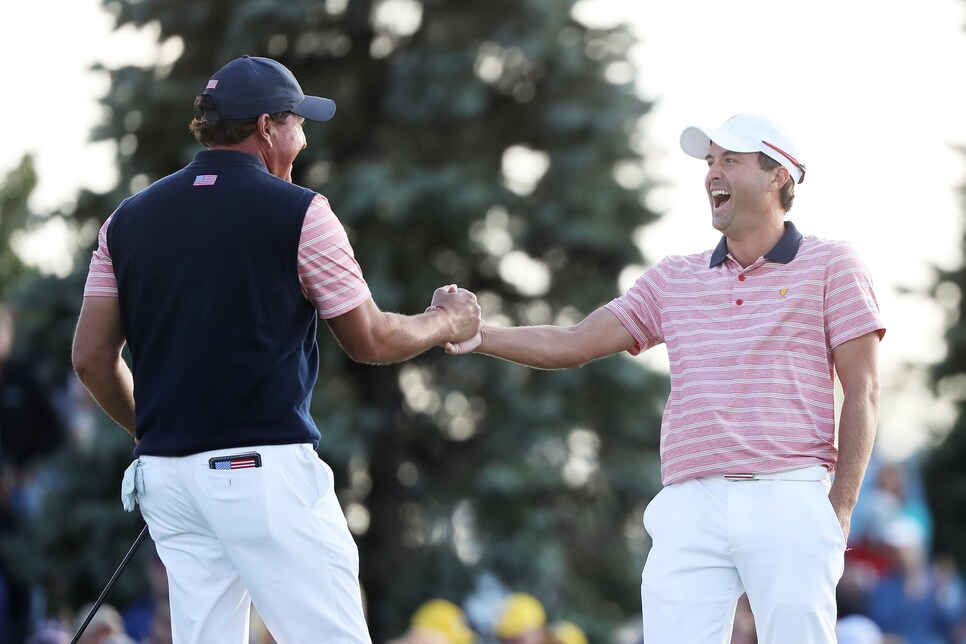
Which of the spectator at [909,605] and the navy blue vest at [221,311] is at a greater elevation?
the navy blue vest at [221,311]

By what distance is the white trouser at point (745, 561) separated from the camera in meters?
4.54

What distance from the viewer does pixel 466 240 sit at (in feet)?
42.4

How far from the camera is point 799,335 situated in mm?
4684

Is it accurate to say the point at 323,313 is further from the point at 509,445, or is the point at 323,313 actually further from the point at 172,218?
the point at 509,445

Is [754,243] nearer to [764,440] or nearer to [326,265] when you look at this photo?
[764,440]

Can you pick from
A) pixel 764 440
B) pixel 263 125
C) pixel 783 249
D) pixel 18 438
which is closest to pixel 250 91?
pixel 263 125

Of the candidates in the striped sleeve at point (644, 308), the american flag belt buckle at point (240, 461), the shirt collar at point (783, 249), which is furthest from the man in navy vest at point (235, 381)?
the shirt collar at point (783, 249)

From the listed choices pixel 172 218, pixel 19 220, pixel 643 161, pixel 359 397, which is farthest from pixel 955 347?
pixel 172 218

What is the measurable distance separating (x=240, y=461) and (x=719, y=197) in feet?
6.42

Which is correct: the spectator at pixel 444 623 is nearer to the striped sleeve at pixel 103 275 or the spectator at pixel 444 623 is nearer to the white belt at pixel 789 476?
the white belt at pixel 789 476

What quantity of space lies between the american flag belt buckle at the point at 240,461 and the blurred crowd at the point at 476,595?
4569mm

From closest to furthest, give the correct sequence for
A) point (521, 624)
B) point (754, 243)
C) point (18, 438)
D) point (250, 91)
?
point (250, 91) < point (754, 243) < point (521, 624) < point (18, 438)

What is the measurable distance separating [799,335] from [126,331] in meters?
2.16

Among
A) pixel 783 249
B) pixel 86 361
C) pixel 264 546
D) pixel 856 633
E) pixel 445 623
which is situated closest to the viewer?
pixel 264 546
